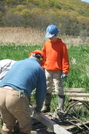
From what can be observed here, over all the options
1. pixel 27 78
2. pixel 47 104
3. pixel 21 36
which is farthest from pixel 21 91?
pixel 21 36

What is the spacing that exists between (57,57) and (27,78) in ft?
4.75

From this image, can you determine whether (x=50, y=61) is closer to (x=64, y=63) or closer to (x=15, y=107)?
(x=64, y=63)

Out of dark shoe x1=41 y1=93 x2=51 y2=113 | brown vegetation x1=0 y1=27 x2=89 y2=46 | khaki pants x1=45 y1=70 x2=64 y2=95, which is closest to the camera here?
khaki pants x1=45 y1=70 x2=64 y2=95

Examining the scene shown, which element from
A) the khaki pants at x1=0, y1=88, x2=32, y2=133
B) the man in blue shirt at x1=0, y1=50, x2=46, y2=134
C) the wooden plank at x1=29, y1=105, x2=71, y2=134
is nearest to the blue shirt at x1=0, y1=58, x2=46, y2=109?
the man in blue shirt at x1=0, y1=50, x2=46, y2=134

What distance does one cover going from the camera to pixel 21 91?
318cm

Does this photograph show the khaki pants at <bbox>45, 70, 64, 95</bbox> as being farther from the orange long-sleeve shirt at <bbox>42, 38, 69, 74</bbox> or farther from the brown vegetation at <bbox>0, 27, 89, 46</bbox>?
the brown vegetation at <bbox>0, 27, 89, 46</bbox>

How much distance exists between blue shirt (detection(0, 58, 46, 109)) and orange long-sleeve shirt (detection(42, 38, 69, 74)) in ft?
3.74

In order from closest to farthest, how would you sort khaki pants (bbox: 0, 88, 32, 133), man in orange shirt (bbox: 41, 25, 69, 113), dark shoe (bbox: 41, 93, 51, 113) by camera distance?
khaki pants (bbox: 0, 88, 32, 133)
man in orange shirt (bbox: 41, 25, 69, 113)
dark shoe (bbox: 41, 93, 51, 113)

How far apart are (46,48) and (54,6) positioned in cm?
5143

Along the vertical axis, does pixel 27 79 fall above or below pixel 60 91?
above

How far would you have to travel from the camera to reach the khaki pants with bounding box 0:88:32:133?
316 cm

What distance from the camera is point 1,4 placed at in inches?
1556

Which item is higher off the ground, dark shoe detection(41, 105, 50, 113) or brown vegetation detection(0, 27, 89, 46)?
dark shoe detection(41, 105, 50, 113)

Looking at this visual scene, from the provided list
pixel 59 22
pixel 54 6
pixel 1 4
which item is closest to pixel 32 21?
pixel 59 22
